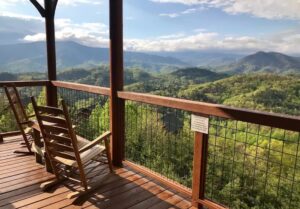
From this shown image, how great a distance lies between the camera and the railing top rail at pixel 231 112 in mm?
2021

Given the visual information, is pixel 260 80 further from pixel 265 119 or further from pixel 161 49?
pixel 161 49

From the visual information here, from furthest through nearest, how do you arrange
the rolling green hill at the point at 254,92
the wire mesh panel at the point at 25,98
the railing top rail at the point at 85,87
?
the rolling green hill at the point at 254,92
the wire mesh panel at the point at 25,98
the railing top rail at the point at 85,87

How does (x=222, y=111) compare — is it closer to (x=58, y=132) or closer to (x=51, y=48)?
(x=58, y=132)

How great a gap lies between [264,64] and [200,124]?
3282cm

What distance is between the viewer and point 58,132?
2775mm

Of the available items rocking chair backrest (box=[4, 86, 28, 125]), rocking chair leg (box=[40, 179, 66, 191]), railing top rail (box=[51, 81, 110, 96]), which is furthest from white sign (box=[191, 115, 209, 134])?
rocking chair backrest (box=[4, 86, 28, 125])

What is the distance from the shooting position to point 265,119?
6.98 ft

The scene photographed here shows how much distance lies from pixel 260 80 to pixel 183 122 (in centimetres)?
2116

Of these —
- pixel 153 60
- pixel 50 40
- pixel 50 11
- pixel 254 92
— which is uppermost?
pixel 50 11

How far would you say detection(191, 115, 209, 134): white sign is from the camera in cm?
256

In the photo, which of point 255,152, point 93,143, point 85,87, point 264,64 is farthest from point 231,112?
point 264,64

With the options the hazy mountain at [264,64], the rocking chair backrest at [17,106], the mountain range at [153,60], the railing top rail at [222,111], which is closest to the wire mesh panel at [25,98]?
the rocking chair backrest at [17,106]

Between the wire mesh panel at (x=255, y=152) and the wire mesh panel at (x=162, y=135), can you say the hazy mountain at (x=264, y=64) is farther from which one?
the wire mesh panel at (x=255, y=152)

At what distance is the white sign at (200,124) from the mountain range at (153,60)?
39.4 ft
